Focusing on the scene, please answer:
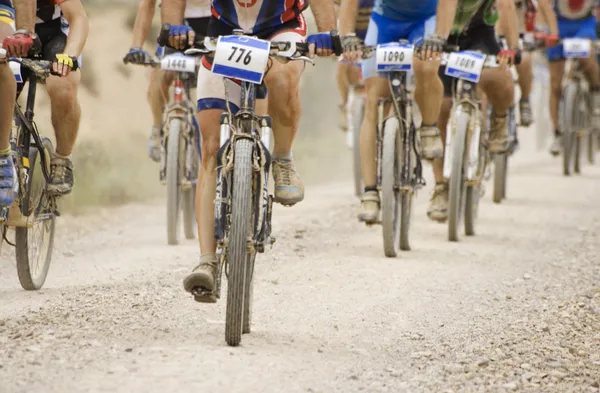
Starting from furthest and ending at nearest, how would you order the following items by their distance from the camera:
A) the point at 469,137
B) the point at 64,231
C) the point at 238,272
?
the point at 64,231 < the point at 469,137 < the point at 238,272

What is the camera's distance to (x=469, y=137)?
8.72 m

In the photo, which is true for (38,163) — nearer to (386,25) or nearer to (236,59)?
(236,59)

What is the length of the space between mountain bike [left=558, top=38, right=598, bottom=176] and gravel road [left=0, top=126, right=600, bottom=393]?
3372 mm

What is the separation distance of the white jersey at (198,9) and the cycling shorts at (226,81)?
2760 mm

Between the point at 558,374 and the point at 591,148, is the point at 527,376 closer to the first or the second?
the point at 558,374

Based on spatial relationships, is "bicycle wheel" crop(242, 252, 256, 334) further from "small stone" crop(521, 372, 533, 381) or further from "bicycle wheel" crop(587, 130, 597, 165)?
"bicycle wheel" crop(587, 130, 597, 165)

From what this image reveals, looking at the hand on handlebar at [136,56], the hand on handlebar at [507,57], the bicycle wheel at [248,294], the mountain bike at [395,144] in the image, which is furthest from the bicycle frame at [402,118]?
the bicycle wheel at [248,294]

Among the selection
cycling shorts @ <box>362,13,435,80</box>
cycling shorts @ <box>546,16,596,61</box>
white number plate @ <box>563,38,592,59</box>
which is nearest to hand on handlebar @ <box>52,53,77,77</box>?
cycling shorts @ <box>362,13,435,80</box>

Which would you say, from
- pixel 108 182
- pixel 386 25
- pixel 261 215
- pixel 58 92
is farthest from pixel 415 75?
pixel 108 182

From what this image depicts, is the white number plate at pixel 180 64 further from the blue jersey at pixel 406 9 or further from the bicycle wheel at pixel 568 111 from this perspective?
the bicycle wheel at pixel 568 111

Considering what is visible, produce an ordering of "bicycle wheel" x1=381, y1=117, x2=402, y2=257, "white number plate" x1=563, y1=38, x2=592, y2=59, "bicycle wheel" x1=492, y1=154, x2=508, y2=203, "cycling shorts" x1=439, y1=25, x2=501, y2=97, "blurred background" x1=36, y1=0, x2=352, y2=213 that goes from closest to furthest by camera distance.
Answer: "bicycle wheel" x1=381, y1=117, x2=402, y2=257, "cycling shorts" x1=439, y1=25, x2=501, y2=97, "bicycle wheel" x1=492, y1=154, x2=508, y2=203, "white number plate" x1=563, y1=38, x2=592, y2=59, "blurred background" x1=36, y1=0, x2=352, y2=213

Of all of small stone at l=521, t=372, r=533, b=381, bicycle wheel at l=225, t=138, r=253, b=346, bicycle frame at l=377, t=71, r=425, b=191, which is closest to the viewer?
bicycle wheel at l=225, t=138, r=253, b=346

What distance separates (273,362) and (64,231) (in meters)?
5.92

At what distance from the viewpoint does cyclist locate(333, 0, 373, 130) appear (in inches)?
420
